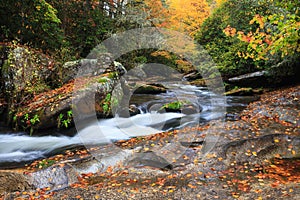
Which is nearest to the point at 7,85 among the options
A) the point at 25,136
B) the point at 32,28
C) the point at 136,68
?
the point at 25,136

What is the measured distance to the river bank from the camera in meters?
3.53

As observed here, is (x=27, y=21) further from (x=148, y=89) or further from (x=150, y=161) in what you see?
(x=150, y=161)

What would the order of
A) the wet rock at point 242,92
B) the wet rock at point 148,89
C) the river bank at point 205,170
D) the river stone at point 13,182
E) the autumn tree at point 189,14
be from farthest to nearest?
1. the autumn tree at point 189,14
2. the wet rock at point 148,89
3. the wet rock at point 242,92
4. the river stone at point 13,182
5. the river bank at point 205,170

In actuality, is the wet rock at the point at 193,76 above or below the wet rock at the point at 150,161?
above

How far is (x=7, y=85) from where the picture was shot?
24.7 feet

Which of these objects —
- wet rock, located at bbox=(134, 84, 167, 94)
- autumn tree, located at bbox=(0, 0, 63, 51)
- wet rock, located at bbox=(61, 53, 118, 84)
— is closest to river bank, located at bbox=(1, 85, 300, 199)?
wet rock, located at bbox=(61, 53, 118, 84)

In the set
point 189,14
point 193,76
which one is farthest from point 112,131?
point 189,14

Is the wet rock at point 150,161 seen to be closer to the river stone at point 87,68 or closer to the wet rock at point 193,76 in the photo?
the river stone at point 87,68

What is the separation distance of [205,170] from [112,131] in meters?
3.53

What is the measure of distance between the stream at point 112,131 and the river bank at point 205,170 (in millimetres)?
884

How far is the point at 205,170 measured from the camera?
13.9 feet

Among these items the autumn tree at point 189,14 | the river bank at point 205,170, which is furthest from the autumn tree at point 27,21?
the autumn tree at point 189,14

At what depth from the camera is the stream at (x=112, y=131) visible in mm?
5602

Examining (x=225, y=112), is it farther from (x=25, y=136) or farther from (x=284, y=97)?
(x=25, y=136)
